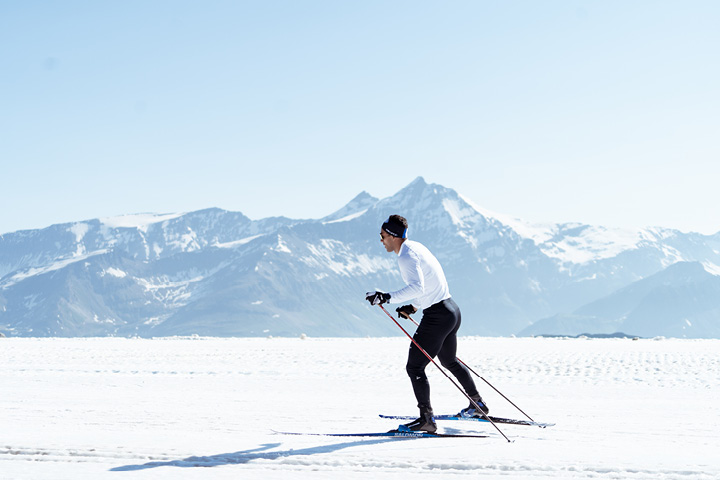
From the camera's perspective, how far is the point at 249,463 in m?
6.16

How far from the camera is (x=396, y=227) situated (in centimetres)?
723

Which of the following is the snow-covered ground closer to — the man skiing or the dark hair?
the man skiing

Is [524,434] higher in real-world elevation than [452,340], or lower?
lower

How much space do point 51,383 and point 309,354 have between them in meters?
9.50

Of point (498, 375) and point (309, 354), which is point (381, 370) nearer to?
point (498, 375)

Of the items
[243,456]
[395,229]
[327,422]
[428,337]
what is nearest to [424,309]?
[428,337]

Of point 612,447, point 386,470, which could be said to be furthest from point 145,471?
point 612,447

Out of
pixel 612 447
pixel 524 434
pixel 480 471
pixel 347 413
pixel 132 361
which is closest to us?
pixel 480 471

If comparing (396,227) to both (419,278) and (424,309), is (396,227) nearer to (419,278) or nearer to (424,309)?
(419,278)

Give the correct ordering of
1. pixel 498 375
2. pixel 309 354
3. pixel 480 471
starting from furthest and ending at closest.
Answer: pixel 309 354, pixel 498 375, pixel 480 471

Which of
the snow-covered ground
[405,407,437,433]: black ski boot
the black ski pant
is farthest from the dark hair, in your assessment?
the snow-covered ground

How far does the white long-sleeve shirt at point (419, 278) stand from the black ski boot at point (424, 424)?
1107 mm

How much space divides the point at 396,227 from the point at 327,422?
2727 mm

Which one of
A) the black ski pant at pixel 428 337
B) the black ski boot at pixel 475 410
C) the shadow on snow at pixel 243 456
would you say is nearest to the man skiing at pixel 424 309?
the black ski pant at pixel 428 337
